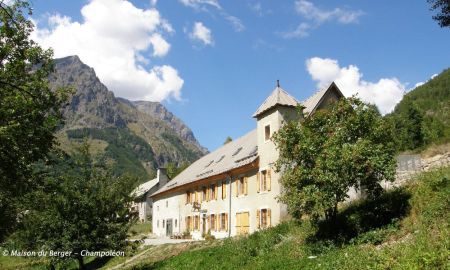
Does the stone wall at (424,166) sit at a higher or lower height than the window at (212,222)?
higher

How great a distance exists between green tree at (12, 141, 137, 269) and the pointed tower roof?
11220mm

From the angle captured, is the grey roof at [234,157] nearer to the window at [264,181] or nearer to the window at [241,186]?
the window at [241,186]

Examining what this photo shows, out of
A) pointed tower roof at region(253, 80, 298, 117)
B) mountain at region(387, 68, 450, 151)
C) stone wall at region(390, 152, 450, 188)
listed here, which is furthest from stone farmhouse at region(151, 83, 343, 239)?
mountain at region(387, 68, 450, 151)

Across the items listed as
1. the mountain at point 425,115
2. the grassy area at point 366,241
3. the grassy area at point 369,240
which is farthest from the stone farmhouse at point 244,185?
the mountain at point 425,115

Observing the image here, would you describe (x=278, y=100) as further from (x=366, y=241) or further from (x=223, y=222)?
(x=366, y=241)

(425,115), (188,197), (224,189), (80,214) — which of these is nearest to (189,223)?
(188,197)

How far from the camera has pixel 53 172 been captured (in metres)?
20.4

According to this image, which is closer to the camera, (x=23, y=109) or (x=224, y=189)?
(x=23, y=109)

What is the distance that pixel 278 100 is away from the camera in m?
28.8

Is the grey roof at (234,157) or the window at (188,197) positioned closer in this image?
the grey roof at (234,157)

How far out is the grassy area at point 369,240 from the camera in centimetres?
1152

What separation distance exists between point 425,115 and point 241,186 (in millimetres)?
64629

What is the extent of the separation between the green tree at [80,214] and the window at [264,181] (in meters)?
9.71

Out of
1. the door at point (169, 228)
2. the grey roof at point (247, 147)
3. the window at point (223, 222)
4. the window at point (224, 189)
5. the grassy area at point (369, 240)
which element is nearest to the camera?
the grassy area at point (369, 240)
